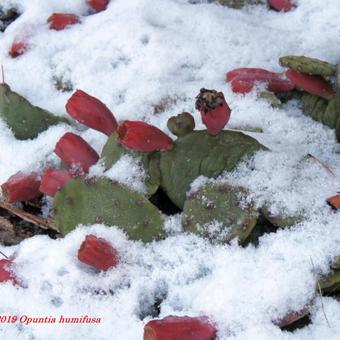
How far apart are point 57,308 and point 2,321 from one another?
0.16 m

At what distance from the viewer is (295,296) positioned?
1495 mm

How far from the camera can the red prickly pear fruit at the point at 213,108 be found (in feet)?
5.33

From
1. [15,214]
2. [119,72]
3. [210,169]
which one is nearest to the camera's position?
[210,169]

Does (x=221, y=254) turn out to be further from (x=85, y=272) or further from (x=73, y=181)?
(x=73, y=181)

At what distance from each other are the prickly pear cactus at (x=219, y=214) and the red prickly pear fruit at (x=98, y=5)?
123 centimetres

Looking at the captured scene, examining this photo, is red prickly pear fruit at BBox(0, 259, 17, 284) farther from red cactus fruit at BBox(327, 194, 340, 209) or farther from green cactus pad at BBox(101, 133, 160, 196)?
red cactus fruit at BBox(327, 194, 340, 209)

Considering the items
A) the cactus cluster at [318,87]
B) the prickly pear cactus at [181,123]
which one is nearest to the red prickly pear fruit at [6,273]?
the prickly pear cactus at [181,123]

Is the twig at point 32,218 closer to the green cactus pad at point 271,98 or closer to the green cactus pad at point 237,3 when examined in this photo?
the green cactus pad at point 271,98

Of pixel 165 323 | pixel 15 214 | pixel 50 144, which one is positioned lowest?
pixel 15 214

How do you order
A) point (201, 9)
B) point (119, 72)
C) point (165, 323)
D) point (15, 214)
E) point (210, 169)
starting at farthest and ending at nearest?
point (201, 9)
point (119, 72)
point (15, 214)
point (210, 169)
point (165, 323)

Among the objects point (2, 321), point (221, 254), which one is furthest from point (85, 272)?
point (221, 254)

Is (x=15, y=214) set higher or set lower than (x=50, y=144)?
lower

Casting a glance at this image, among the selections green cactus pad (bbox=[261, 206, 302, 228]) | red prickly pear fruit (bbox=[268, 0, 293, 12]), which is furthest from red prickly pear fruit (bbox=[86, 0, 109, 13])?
green cactus pad (bbox=[261, 206, 302, 228])

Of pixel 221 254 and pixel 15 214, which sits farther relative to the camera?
pixel 15 214
